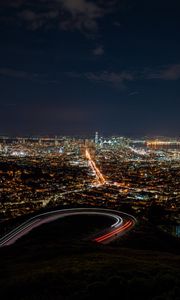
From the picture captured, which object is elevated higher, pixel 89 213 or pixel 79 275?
pixel 79 275

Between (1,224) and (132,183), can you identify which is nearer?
(1,224)

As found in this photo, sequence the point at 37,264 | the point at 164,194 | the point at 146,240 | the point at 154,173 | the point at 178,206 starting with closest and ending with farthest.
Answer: the point at 37,264, the point at 146,240, the point at 178,206, the point at 164,194, the point at 154,173

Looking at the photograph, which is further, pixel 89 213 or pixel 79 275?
pixel 89 213

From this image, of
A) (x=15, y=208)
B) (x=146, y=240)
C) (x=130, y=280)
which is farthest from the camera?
(x=15, y=208)

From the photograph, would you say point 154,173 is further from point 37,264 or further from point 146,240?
point 37,264

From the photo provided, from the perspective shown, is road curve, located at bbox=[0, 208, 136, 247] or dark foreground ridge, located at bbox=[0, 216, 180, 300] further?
road curve, located at bbox=[0, 208, 136, 247]

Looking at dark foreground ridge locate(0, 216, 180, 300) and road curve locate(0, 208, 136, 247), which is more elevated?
dark foreground ridge locate(0, 216, 180, 300)

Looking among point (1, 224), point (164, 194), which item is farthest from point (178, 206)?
point (1, 224)

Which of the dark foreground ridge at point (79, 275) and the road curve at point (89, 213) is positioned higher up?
Result: the dark foreground ridge at point (79, 275)
